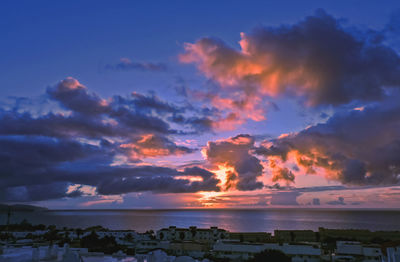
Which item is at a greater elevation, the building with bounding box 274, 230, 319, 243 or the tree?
the tree

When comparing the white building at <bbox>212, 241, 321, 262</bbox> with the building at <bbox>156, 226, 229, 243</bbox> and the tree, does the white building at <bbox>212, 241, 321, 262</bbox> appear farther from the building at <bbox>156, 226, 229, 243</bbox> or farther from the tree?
the building at <bbox>156, 226, 229, 243</bbox>

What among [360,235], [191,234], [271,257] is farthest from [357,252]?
[191,234]

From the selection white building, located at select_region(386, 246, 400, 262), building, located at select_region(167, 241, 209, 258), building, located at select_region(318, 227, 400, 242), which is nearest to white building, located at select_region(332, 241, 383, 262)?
white building, located at select_region(386, 246, 400, 262)

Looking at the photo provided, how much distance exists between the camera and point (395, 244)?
88.6 feet

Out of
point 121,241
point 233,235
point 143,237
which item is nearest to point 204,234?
point 233,235

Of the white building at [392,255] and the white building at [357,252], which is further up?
the white building at [392,255]

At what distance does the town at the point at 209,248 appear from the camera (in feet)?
83.5

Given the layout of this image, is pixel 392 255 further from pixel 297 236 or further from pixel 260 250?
pixel 297 236

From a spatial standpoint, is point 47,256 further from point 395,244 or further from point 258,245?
point 258,245

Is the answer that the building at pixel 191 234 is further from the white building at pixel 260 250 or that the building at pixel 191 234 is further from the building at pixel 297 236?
the white building at pixel 260 250

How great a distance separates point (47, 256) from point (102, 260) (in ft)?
15.1

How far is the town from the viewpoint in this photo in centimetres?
2545

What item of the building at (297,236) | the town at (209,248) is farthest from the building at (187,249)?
the building at (297,236)

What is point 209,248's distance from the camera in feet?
189
